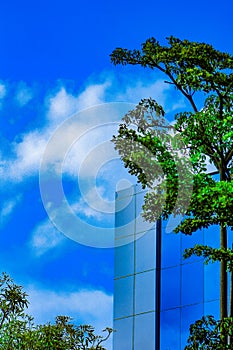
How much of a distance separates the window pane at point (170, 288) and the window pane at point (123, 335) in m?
1.30

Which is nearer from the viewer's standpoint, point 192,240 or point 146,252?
point 192,240

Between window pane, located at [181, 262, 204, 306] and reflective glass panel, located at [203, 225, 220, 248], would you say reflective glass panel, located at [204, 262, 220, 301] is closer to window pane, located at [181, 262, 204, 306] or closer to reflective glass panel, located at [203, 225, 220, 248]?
window pane, located at [181, 262, 204, 306]

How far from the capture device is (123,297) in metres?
28.3

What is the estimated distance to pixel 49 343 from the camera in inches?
708

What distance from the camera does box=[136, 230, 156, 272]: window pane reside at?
27703 millimetres

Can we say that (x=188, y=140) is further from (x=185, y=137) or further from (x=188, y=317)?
(x=188, y=317)

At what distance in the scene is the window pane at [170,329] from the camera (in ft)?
84.7

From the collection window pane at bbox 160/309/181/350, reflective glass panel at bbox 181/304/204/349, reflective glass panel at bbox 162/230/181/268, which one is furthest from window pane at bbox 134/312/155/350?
reflective glass panel at bbox 162/230/181/268

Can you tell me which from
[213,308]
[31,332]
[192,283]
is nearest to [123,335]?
[192,283]

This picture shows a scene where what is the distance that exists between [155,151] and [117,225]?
12249 mm

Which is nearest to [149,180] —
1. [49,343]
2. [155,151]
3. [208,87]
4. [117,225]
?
[155,151]

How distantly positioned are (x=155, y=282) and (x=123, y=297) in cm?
136

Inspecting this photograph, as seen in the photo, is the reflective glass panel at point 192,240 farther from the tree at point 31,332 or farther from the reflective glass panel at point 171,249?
the tree at point 31,332

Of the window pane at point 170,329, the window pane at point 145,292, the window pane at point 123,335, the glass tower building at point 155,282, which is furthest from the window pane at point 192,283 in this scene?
the window pane at point 123,335
